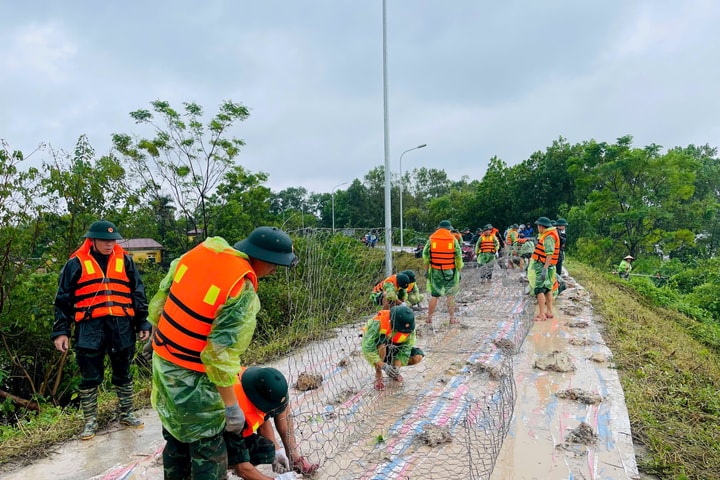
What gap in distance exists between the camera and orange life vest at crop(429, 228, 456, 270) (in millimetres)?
5496

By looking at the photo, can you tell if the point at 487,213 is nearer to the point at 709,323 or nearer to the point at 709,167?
the point at 709,167

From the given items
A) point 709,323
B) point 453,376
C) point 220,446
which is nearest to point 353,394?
point 453,376

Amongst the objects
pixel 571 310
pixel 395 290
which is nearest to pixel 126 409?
pixel 395 290

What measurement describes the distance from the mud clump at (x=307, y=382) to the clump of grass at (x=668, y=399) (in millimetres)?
2231

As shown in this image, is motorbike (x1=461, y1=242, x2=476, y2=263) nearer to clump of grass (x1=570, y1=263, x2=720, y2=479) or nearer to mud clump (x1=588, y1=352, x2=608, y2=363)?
clump of grass (x1=570, y1=263, x2=720, y2=479)

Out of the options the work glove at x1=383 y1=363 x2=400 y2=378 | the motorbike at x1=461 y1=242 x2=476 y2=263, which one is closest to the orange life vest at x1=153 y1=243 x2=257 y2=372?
the work glove at x1=383 y1=363 x2=400 y2=378

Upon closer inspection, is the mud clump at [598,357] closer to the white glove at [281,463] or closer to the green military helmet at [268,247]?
the white glove at [281,463]

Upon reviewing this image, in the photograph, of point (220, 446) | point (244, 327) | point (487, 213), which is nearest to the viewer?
point (244, 327)

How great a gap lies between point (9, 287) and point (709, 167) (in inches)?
1172

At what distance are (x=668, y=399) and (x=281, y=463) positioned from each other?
2976 millimetres

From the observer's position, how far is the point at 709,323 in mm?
8617

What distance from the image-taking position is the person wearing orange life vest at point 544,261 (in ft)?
18.5

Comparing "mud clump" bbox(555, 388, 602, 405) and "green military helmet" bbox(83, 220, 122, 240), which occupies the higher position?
"green military helmet" bbox(83, 220, 122, 240)

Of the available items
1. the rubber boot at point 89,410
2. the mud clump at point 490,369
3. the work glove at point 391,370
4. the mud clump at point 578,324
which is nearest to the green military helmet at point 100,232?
the rubber boot at point 89,410
